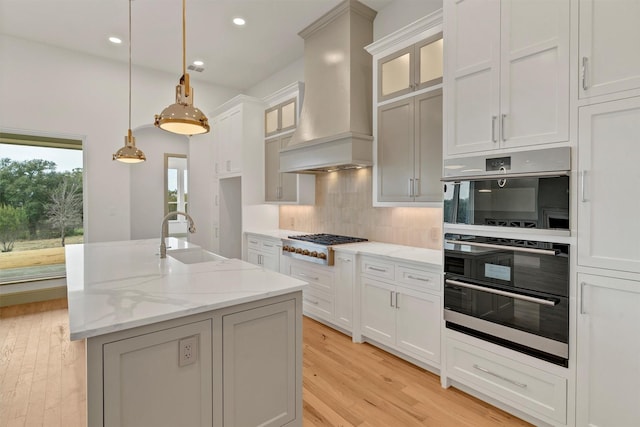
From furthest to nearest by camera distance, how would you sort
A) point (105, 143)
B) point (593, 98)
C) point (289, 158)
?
point (105, 143) < point (289, 158) < point (593, 98)

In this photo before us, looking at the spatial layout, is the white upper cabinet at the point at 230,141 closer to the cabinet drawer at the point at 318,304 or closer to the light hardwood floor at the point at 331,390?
the cabinet drawer at the point at 318,304

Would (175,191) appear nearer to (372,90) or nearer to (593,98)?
(372,90)

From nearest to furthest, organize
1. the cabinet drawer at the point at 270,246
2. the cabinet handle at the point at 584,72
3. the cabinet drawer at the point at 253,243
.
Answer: the cabinet handle at the point at 584,72, the cabinet drawer at the point at 270,246, the cabinet drawer at the point at 253,243

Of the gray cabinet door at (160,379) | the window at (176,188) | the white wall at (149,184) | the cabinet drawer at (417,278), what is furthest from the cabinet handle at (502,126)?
the white wall at (149,184)

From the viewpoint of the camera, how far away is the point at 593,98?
168 cm

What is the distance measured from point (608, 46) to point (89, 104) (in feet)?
19.3

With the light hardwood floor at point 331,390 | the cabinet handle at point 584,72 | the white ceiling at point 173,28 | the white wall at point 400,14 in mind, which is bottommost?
the light hardwood floor at point 331,390

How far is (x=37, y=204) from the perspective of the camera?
4.62 meters

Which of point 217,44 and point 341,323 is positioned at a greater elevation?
point 217,44

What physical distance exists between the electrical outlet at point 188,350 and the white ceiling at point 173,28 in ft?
11.5

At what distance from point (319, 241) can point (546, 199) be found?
222 centimetres

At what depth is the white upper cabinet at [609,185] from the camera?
61.5 inches

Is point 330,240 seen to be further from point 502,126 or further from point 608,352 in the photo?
point 608,352

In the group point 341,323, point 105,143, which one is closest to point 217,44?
point 105,143
